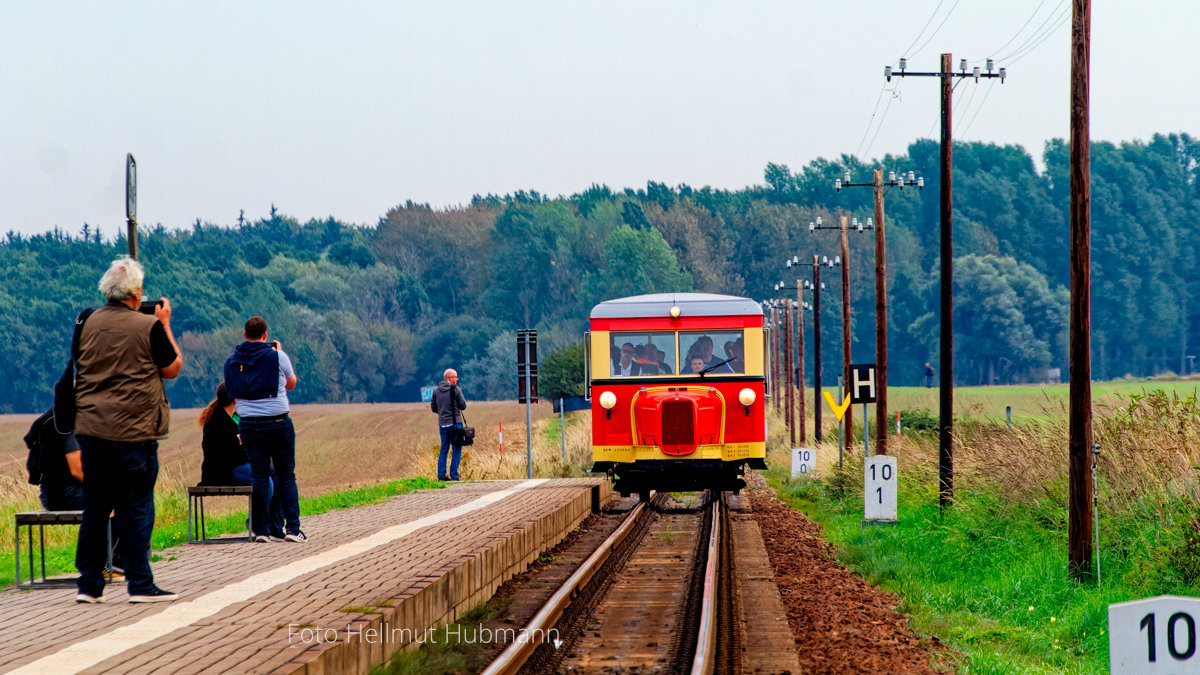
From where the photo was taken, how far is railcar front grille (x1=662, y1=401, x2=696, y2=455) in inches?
728

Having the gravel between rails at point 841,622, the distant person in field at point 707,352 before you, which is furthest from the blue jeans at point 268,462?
the distant person in field at point 707,352

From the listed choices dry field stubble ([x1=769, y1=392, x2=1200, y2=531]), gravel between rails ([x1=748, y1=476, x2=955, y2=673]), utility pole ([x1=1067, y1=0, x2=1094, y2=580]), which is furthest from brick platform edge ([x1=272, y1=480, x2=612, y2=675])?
dry field stubble ([x1=769, y1=392, x2=1200, y2=531])

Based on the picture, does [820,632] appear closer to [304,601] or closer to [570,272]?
[304,601]

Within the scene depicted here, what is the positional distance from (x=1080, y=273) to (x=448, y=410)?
14.0 meters

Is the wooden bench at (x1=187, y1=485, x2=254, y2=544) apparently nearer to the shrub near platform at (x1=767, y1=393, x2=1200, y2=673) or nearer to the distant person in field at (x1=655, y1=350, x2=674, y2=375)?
the shrub near platform at (x1=767, y1=393, x2=1200, y2=673)

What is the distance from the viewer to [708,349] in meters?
18.8

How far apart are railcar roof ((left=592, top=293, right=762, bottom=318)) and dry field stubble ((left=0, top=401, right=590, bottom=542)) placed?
22.1ft

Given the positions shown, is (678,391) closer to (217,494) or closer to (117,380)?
(217,494)

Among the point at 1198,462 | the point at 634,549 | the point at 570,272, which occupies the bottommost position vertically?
the point at 634,549

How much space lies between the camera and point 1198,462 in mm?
12992

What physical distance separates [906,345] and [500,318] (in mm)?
35398

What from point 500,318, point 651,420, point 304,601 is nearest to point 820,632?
point 304,601

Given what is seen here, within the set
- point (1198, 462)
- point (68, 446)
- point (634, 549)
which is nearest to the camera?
point (68, 446)

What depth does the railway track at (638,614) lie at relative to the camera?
8930 mm
